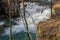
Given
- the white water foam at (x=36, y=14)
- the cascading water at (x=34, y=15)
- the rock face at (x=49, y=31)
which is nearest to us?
the rock face at (x=49, y=31)

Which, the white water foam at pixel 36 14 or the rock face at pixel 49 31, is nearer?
the rock face at pixel 49 31

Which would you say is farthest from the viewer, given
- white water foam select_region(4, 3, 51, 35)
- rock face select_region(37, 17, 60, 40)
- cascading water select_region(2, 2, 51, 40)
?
white water foam select_region(4, 3, 51, 35)

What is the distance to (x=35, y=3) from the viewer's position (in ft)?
34.0

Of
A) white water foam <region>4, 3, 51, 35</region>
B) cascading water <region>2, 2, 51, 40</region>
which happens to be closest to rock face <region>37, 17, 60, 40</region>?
cascading water <region>2, 2, 51, 40</region>

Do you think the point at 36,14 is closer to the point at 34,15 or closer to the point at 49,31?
A: the point at 34,15

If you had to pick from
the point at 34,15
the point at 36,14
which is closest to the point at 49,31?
the point at 34,15

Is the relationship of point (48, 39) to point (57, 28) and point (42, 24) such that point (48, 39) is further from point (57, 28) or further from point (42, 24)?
point (42, 24)

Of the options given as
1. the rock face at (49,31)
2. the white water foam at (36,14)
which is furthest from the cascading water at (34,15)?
the rock face at (49,31)

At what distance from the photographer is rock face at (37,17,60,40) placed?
7.83 feet

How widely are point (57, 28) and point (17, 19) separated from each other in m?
6.07

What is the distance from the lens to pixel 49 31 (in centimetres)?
248

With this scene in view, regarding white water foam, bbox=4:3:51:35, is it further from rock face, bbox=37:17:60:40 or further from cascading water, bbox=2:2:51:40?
rock face, bbox=37:17:60:40

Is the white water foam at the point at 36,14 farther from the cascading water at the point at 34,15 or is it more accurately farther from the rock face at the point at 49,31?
the rock face at the point at 49,31

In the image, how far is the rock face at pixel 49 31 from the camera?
239cm
